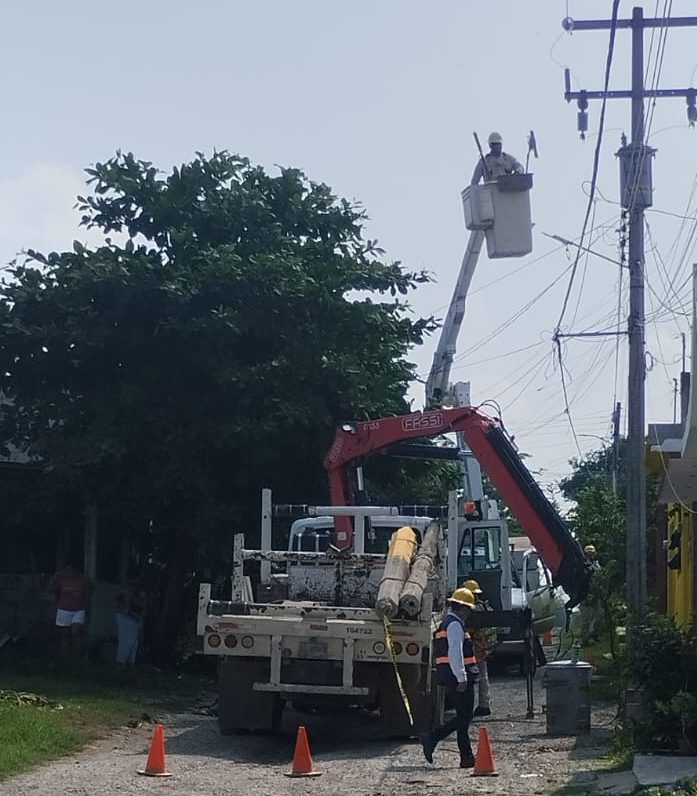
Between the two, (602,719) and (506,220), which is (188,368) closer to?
(506,220)

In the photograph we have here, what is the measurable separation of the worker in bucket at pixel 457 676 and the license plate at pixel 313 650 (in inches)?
51.3

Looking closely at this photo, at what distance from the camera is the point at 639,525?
53.6 feet

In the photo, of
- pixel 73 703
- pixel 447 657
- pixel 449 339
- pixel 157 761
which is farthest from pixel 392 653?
pixel 449 339

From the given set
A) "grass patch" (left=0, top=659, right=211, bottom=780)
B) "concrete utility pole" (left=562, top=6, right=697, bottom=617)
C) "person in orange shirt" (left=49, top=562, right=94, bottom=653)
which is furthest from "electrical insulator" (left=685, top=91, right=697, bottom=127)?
"person in orange shirt" (left=49, top=562, right=94, bottom=653)

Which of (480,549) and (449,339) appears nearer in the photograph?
(480,549)

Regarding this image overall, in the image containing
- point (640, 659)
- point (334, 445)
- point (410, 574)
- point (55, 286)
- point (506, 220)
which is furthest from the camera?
point (506, 220)

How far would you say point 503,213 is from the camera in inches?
880

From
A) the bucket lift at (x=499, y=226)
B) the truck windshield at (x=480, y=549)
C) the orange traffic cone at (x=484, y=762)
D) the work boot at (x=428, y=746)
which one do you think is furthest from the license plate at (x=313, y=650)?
the truck windshield at (x=480, y=549)

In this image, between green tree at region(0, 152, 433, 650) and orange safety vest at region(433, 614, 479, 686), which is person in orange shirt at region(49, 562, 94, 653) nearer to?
green tree at region(0, 152, 433, 650)

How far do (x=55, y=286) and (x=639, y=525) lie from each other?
970cm

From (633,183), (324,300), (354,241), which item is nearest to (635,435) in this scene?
(633,183)

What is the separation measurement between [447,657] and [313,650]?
161cm

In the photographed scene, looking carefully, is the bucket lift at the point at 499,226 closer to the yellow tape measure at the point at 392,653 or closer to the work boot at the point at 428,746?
the yellow tape measure at the point at 392,653

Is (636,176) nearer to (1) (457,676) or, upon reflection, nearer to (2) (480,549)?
(1) (457,676)
